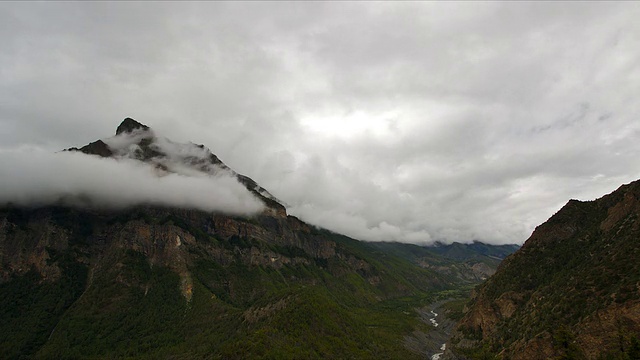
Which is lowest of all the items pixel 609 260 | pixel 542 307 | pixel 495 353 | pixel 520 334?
pixel 495 353

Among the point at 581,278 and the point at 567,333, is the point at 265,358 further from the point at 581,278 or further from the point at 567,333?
the point at 581,278

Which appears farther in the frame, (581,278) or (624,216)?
(624,216)

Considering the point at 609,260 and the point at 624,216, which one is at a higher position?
the point at 624,216

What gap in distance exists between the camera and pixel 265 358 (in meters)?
194

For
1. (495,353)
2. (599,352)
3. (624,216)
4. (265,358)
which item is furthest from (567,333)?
(265,358)

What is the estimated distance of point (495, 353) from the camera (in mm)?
183000

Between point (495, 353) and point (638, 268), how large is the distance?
80.8 meters

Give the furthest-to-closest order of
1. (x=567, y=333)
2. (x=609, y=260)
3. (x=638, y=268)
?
(x=609, y=260)
(x=638, y=268)
(x=567, y=333)

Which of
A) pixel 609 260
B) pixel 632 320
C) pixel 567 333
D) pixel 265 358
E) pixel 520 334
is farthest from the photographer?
pixel 265 358

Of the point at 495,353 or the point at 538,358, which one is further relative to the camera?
the point at 495,353

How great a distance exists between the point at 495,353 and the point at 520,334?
18969 mm

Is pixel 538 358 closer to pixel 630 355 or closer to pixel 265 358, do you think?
pixel 630 355

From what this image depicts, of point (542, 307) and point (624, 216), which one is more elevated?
point (624, 216)

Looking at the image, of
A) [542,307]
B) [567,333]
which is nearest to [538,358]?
[567,333]
